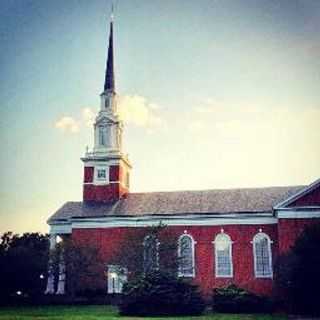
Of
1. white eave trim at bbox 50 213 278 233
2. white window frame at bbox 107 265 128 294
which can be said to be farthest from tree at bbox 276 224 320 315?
white window frame at bbox 107 265 128 294

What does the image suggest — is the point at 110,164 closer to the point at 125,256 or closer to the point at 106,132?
the point at 106,132

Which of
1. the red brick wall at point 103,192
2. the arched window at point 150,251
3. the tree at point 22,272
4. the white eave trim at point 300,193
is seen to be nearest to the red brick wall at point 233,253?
the arched window at point 150,251

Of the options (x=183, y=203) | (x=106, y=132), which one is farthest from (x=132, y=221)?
(x=106, y=132)

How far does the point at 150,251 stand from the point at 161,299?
32.6 feet

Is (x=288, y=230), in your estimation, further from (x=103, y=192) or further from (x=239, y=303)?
(x=103, y=192)

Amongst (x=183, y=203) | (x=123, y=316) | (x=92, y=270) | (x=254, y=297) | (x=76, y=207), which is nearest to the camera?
(x=123, y=316)

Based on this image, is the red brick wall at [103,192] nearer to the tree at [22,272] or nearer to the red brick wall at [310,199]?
the tree at [22,272]

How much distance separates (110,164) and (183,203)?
6.88m

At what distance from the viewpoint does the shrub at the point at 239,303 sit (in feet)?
73.5

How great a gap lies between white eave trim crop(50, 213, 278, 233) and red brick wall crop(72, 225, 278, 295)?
0.95ft

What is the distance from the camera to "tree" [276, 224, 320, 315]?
20.3m

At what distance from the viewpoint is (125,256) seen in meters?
29.8

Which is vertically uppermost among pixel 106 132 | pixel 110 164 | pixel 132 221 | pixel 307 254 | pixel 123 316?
pixel 106 132

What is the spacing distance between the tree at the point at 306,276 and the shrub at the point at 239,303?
1.33 m
